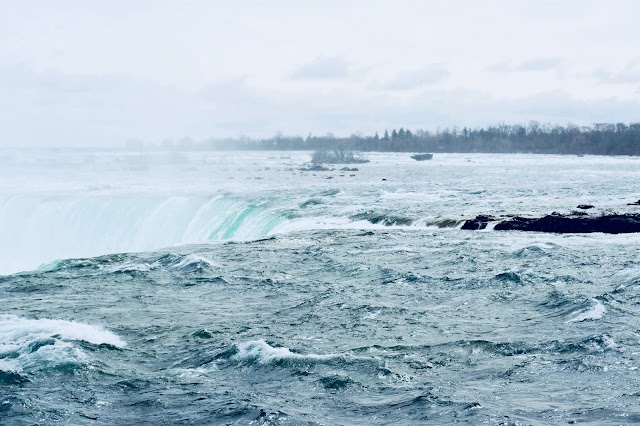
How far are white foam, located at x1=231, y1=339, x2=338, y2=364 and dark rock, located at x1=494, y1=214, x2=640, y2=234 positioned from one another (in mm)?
17950

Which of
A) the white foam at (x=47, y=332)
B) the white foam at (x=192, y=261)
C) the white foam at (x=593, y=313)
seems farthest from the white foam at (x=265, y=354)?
the white foam at (x=192, y=261)

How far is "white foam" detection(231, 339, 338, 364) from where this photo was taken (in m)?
14.8

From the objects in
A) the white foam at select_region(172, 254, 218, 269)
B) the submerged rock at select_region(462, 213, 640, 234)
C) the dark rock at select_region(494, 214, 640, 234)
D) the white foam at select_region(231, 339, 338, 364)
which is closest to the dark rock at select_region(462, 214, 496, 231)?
the submerged rock at select_region(462, 213, 640, 234)

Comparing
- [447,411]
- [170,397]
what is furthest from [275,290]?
[447,411]

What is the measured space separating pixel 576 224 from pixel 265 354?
63.1 feet

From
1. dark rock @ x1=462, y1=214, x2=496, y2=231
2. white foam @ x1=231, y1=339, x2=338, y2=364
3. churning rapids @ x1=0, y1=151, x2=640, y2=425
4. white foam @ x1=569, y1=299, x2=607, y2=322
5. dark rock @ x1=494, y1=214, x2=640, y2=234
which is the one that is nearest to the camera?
churning rapids @ x1=0, y1=151, x2=640, y2=425

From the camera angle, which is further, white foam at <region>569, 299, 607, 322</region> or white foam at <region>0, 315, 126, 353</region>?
white foam at <region>569, 299, 607, 322</region>

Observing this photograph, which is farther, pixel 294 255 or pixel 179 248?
pixel 179 248

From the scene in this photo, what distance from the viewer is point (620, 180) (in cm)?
6025

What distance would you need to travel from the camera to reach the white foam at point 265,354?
14805 mm

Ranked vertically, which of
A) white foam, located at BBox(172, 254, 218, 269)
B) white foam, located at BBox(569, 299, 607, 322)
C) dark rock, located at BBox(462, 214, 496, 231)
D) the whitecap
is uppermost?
dark rock, located at BBox(462, 214, 496, 231)

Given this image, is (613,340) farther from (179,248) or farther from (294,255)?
(179,248)

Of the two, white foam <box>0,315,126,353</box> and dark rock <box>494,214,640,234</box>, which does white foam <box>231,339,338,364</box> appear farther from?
dark rock <box>494,214,640,234</box>

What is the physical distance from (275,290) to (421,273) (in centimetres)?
461
